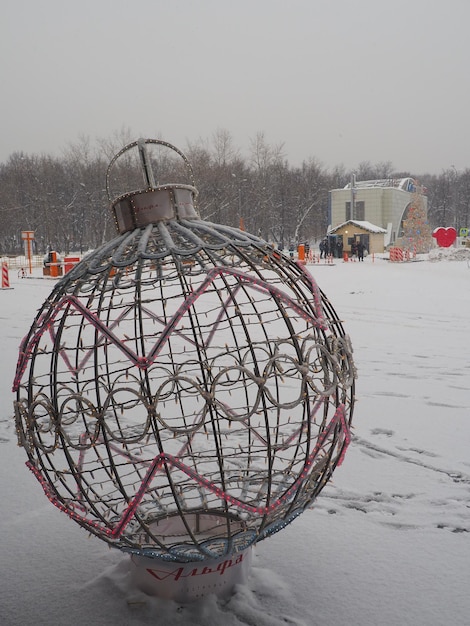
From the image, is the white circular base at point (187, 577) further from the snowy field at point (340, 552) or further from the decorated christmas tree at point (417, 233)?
the decorated christmas tree at point (417, 233)

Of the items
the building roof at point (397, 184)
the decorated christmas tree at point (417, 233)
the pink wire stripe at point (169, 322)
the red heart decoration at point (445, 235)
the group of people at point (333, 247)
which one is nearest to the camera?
the pink wire stripe at point (169, 322)

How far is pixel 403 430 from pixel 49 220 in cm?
4472

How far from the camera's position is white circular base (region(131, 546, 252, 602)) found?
2.66 meters

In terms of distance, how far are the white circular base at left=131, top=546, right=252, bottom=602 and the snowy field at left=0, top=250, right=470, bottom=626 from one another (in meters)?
0.05

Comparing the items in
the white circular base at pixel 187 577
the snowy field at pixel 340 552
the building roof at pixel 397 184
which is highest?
the building roof at pixel 397 184

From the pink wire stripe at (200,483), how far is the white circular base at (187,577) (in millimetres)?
311

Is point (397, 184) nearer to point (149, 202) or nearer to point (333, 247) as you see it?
point (333, 247)

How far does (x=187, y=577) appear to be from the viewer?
2676 millimetres

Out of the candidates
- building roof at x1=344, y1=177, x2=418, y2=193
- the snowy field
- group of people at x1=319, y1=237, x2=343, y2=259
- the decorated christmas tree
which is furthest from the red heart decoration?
building roof at x1=344, y1=177, x2=418, y2=193

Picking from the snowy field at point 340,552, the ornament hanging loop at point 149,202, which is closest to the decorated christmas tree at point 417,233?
the snowy field at point 340,552

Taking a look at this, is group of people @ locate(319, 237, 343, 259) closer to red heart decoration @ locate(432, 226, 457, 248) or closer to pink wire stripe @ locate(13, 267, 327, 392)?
red heart decoration @ locate(432, 226, 457, 248)

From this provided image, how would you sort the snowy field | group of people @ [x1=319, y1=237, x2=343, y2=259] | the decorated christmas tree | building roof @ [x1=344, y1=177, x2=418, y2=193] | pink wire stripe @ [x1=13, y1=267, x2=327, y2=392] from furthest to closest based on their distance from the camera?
building roof @ [x1=344, y1=177, x2=418, y2=193] → group of people @ [x1=319, y1=237, x2=343, y2=259] → the decorated christmas tree → the snowy field → pink wire stripe @ [x1=13, y1=267, x2=327, y2=392]

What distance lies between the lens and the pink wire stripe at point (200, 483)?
2271 millimetres

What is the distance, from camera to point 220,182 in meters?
38.9
